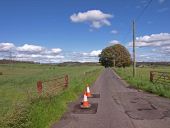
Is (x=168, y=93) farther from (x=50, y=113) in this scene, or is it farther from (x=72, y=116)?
(x=50, y=113)

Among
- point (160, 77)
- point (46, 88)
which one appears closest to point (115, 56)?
point (160, 77)

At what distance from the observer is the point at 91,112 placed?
12.4m

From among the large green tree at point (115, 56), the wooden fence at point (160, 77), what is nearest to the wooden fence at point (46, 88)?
the wooden fence at point (160, 77)

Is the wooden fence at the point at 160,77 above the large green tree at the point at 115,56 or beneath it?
beneath

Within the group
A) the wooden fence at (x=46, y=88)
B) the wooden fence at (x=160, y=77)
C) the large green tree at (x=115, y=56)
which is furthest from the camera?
the large green tree at (x=115, y=56)

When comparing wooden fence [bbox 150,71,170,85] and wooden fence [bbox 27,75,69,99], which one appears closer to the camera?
wooden fence [bbox 27,75,69,99]

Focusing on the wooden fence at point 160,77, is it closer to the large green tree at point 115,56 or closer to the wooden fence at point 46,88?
the wooden fence at point 46,88

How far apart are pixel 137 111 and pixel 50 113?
3.88 metres

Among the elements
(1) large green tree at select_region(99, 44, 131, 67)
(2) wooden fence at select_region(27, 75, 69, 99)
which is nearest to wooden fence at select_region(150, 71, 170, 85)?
(2) wooden fence at select_region(27, 75, 69, 99)

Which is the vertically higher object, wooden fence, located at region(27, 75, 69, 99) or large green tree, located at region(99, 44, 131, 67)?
large green tree, located at region(99, 44, 131, 67)

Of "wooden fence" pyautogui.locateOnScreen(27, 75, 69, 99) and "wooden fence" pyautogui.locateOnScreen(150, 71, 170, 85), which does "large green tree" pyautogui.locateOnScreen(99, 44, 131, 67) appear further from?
"wooden fence" pyautogui.locateOnScreen(27, 75, 69, 99)

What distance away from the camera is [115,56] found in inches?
5576

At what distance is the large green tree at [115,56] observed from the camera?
140 metres

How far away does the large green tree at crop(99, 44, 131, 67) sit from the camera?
140000 millimetres
